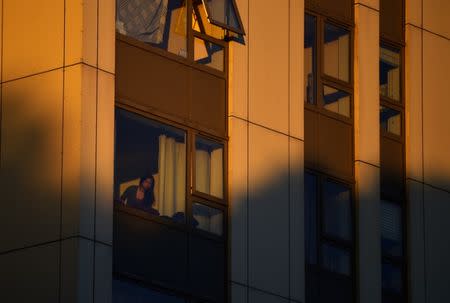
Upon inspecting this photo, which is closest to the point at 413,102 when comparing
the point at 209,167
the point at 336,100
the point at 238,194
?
the point at 336,100

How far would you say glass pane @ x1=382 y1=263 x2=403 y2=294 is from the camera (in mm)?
29016

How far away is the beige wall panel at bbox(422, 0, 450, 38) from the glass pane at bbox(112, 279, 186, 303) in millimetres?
9157

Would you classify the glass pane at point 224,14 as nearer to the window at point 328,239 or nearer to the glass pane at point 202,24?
the glass pane at point 202,24

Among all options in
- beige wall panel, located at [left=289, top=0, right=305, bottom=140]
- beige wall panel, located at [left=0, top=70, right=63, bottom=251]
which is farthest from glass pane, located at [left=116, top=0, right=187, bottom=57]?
beige wall panel, located at [left=289, top=0, right=305, bottom=140]

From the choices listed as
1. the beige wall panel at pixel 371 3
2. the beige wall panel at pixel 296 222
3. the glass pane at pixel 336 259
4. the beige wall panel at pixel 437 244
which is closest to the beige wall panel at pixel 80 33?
the beige wall panel at pixel 296 222

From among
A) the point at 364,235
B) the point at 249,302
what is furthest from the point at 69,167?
the point at 364,235

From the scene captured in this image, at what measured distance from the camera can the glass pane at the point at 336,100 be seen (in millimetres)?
28625

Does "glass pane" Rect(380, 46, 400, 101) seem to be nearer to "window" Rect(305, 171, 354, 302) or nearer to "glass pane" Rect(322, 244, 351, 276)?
"window" Rect(305, 171, 354, 302)

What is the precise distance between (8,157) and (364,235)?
7.32 meters

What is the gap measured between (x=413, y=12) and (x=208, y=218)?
24.3ft

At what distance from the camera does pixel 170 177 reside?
25016 millimetres

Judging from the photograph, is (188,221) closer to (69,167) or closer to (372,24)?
(69,167)

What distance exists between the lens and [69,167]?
2302 centimetres

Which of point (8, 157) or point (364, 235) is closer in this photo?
point (8, 157)
